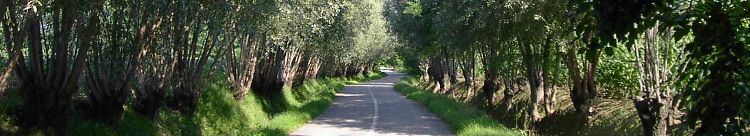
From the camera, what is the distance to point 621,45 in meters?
8.12

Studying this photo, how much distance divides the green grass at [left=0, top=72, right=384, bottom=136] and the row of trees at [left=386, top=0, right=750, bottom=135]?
5409mm

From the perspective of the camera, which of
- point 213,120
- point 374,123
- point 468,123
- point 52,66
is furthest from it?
point 374,123

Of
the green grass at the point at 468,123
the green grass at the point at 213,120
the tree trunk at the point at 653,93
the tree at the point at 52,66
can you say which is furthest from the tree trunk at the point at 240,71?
the tree trunk at the point at 653,93

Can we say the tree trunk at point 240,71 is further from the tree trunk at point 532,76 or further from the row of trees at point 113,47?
the tree trunk at point 532,76

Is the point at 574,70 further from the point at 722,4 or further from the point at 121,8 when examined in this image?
the point at 722,4

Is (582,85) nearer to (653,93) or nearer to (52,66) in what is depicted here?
(653,93)

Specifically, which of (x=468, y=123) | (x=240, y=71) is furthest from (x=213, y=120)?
(x=468, y=123)

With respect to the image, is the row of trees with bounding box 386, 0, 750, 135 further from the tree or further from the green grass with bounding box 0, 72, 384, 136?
the tree

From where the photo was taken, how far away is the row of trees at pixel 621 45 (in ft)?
12.5

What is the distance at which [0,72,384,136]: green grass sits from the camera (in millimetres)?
12312

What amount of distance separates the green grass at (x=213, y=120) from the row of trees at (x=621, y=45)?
5409mm

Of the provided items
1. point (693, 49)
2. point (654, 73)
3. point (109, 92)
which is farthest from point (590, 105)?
point (693, 49)

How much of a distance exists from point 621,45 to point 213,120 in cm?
1332

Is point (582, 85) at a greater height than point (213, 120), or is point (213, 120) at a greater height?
point (582, 85)
